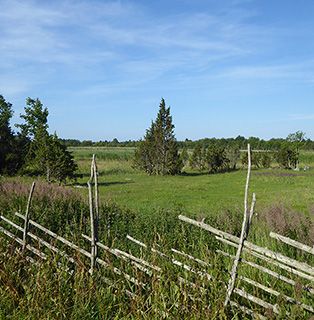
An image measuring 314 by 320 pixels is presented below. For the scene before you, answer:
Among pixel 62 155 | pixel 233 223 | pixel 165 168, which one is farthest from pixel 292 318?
pixel 165 168

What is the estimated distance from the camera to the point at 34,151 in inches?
1070

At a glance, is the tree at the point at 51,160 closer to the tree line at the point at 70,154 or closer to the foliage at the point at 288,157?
the tree line at the point at 70,154

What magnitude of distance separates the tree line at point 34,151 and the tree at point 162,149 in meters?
11.8

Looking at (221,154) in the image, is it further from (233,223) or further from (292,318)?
(292,318)

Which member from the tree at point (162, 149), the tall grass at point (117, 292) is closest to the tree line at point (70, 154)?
the tree at point (162, 149)

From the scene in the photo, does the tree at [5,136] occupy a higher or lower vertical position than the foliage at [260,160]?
higher

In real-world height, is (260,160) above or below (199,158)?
below

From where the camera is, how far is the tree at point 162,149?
41500 millimetres

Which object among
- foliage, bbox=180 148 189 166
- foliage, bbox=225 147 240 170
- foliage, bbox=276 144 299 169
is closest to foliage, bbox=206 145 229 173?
foliage, bbox=225 147 240 170

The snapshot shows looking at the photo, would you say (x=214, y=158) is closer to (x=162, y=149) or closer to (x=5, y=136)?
(x=162, y=149)

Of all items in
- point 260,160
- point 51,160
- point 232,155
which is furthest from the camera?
point 260,160

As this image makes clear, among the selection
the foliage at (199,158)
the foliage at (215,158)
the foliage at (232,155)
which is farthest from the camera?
the foliage at (232,155)

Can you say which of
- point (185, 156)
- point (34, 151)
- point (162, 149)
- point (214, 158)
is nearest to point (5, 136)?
point (34, 151)

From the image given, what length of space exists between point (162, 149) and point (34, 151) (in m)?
17.6
